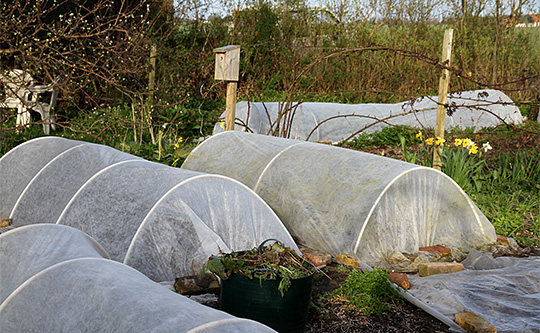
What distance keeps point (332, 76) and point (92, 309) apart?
1121 centimetres

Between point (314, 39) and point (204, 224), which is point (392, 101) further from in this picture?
point (204, 224)

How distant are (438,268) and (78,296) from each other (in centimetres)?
281

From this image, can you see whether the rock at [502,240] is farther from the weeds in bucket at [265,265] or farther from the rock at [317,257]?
the weeds in bucket at [265,265]

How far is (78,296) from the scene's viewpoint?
6.64 ft

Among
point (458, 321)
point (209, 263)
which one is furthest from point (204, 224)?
point (458, 321)

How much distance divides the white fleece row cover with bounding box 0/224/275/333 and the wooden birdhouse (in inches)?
148

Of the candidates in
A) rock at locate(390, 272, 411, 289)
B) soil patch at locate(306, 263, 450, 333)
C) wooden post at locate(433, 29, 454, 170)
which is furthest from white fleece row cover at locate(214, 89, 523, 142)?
soil patch at locate(306, 263, 450, 333)

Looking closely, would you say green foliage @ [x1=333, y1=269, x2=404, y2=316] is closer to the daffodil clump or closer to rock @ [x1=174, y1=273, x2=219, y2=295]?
rock @ [x1=174, y1=273, x2=219, y2=295]

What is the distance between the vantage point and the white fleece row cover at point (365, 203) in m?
4.27

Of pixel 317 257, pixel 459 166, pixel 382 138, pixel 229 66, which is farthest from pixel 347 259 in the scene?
pixel 382 138

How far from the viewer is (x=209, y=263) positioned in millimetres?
3014

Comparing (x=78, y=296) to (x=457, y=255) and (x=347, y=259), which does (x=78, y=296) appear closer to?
(x=347, y=259)

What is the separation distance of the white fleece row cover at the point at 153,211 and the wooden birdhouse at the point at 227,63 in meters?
1.80

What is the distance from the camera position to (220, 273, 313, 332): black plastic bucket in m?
2.91
